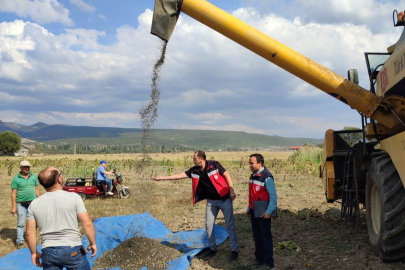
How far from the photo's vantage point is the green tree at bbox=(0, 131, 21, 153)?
78225 mm

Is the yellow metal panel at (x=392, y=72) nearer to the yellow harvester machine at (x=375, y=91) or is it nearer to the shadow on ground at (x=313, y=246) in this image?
the yellow harvester machine at (x=375, y=91)

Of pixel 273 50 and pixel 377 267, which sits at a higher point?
pixel 273 50

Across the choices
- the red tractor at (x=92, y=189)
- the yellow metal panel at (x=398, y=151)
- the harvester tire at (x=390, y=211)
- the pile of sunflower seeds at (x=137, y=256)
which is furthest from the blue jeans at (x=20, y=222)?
the yellow metal panel at (x=398, y=151)

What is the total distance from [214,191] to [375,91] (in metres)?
2.97

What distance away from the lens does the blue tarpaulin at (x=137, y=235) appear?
5.73 metres

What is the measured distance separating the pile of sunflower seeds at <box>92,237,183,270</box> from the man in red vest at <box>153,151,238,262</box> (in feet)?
2.21

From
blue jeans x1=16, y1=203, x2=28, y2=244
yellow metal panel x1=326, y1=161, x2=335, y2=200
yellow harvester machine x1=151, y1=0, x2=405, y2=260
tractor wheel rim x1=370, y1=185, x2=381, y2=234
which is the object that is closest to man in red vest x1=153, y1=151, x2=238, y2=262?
yellow harvester machine x1=151, y1=0, x2=405, y2=260

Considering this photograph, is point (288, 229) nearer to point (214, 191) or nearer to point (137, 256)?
point (214, 191)

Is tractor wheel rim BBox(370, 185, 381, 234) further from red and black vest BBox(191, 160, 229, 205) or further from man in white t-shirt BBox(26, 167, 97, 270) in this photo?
man in white t-shirt BBox(26, 167, 97, 270)

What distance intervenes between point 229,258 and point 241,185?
34.1 ft

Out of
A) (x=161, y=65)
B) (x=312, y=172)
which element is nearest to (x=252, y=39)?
(x=161, y=65)

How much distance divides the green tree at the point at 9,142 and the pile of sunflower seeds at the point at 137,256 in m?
82.8

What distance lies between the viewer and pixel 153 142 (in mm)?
7051

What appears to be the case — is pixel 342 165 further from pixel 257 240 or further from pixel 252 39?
pixel 252 39
